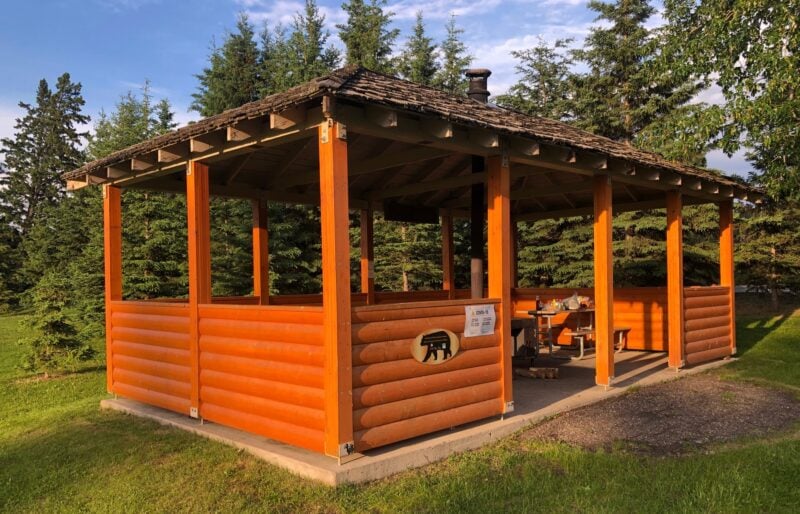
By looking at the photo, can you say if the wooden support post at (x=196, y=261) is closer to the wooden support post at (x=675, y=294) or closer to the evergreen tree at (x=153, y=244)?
the wooden support post at (x=675, y=294)

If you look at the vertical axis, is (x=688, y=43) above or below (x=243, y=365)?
above

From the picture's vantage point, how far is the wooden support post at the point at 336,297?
455cm

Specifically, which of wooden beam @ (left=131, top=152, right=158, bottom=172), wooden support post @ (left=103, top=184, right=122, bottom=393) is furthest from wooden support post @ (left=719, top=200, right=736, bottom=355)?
wooden support post @ (left=103, top=184, right=122, bottom=393)

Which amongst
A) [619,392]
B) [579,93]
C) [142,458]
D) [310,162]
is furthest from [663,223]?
[142,458]

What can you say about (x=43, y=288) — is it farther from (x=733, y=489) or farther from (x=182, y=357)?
(x=733, y=489)

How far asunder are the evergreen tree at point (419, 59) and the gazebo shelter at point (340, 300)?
53.3 ft

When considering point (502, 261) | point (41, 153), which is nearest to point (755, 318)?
point (502, 261)

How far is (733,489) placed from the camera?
4.25 meters

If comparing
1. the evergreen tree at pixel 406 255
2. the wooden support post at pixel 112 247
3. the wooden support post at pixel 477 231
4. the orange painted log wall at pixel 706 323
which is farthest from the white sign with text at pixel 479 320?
the evergreen tree at pixel 406 255

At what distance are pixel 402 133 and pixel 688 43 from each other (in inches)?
361

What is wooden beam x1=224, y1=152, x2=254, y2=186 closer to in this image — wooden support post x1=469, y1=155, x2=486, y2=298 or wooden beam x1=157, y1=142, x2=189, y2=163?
wooden beam x1=157, y1=142, x2=189, y2=163

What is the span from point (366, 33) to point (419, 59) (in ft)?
9.51

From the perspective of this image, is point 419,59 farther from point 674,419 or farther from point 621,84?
point 674,419

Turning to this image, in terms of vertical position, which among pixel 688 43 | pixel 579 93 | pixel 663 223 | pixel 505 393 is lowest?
pixel 505 393
